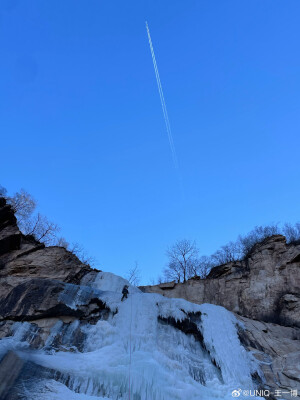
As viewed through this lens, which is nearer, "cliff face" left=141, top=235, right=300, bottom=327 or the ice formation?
the ice formation

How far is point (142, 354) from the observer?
31.9 feet

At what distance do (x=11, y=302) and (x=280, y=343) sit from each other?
10302mm

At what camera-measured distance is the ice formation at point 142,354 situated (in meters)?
8.32

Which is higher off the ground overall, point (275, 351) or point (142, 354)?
point (275, 351)

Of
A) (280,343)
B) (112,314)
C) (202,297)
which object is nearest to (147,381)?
(112,314)

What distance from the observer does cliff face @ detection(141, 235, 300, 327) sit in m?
13.7

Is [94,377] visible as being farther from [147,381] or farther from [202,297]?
[202,297]

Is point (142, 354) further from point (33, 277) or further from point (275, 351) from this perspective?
point (33, 277)

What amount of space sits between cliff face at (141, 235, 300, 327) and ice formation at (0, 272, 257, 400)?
2.37 meters

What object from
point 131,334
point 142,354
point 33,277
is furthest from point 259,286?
point 33,277

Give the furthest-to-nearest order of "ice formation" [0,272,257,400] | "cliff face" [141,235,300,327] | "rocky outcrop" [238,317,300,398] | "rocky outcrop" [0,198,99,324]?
"cliff face" [141,235,300,327] → "rocky outcrop" [0,198,99,324] → "rocky outcrop" [238,317,300,398] → "ice formation" [0,272,257,400]

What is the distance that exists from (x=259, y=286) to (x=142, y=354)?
7.62 meters

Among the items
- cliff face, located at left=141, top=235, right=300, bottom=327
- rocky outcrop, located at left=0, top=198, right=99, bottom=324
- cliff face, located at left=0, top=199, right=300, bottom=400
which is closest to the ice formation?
cliff face, located at left=0, top=199, right=300, bottom=400

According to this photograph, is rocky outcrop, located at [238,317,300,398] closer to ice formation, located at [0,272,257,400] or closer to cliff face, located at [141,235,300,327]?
ice formation, located at [0,272,257,400]
